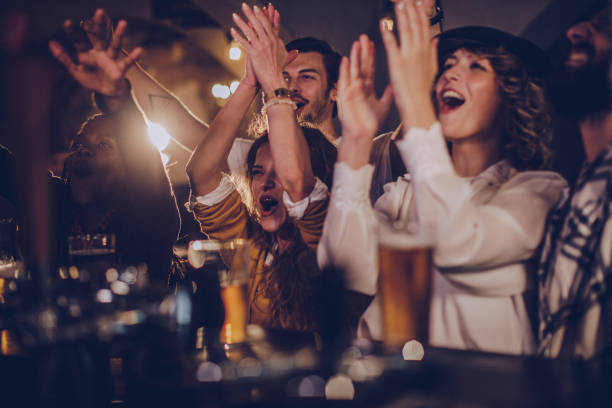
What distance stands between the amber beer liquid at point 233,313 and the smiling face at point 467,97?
3.09ft

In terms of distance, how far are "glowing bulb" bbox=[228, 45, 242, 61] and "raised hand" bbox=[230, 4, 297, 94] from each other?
0.21 metres

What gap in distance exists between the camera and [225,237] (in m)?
2.18

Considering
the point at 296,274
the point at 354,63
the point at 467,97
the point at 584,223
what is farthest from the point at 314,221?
the point at 584,223

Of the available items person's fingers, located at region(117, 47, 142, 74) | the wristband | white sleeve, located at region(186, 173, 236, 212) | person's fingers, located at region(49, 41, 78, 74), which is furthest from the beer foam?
person's fingers, located at region(49, 41, 78, 74)

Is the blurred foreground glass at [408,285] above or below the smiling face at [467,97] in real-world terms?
below

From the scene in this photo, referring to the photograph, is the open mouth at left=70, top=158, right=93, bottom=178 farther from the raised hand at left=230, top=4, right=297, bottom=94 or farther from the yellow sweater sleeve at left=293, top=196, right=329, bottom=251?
the yellow sweater sleeve at left=293, top=196, right=329, bottom=251

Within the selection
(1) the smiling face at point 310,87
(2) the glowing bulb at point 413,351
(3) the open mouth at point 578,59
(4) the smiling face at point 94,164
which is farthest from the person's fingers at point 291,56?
(2) the glowing bulb at point 413,351

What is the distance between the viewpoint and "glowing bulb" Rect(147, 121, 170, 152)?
232 cm

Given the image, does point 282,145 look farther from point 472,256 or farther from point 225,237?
point 472,256

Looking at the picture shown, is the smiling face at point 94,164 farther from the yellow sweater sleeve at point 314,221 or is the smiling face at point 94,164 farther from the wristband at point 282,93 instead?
the yellow sweater sleeve at point 314,221

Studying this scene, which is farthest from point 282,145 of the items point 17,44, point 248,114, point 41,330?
point 17,44

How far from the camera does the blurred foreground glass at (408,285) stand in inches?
50.1

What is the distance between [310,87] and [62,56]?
1.34 metres

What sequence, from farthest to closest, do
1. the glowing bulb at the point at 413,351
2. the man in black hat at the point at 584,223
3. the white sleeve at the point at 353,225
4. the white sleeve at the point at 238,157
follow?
the white sleeve at the point at 238,157 < the white sleeve at the point at 353,225 < the man in black hat at the point at 584,223 < the glowing bulb at the point at 413,351
